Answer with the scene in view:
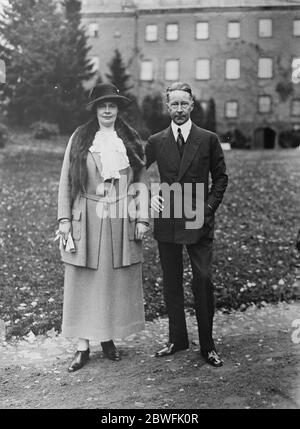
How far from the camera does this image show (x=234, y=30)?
5.49 meters

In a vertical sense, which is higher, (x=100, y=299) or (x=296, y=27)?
(x=296, y=27)

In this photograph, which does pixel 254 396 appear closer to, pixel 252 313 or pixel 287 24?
pixel 252 313

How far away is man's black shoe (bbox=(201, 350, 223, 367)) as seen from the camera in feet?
13.1

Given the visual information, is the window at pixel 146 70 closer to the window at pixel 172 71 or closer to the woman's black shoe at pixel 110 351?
the window at pixel 172 71

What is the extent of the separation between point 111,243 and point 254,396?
1424 mm

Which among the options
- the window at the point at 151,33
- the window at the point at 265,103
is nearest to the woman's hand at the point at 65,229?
the window at the point at 151,33

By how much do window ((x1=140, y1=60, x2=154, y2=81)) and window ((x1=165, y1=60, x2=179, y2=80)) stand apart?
0.54 ft

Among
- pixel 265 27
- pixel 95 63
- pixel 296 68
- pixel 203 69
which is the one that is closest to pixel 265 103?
pixel 203 69

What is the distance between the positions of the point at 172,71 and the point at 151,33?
0.46 m

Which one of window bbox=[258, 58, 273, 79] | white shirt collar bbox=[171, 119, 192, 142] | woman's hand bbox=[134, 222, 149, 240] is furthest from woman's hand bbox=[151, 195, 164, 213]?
window bbox=[258, 58, 273, 79]

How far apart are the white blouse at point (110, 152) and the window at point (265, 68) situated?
2213 mm

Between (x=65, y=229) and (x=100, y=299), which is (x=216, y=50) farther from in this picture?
(x=100, y=299)

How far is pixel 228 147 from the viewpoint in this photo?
20.8 ft
